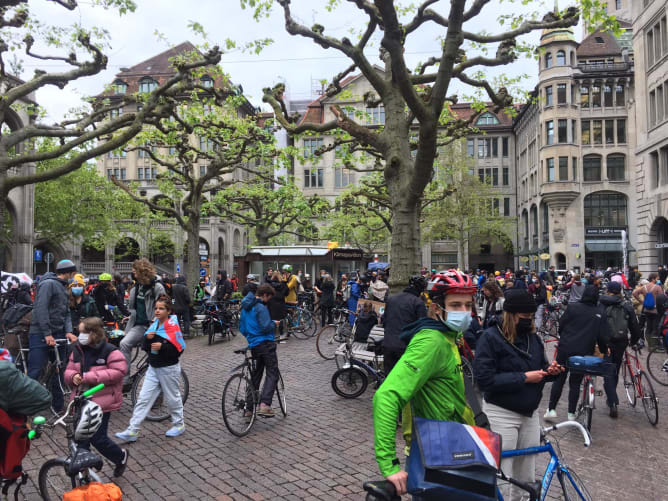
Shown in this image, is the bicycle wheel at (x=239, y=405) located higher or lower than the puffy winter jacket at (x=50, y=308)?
lower

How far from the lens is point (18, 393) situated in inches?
131

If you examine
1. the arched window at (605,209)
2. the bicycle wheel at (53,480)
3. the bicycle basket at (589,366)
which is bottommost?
the bicycle wheel at (53,480)

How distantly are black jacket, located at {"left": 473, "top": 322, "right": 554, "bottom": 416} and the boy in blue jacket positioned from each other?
3832 mm

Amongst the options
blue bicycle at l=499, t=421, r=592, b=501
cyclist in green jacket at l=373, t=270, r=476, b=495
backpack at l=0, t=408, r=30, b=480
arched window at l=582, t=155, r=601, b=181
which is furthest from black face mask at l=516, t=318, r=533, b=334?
arched window at l=582, t=155, r=601, b=181

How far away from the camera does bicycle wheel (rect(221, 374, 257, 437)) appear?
20.5 ft

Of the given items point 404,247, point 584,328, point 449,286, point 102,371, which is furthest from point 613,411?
point 102,371

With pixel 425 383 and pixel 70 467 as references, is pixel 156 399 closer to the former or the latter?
pixel 70 467

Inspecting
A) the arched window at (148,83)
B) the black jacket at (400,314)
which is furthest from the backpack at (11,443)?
the arched window at (148,83)

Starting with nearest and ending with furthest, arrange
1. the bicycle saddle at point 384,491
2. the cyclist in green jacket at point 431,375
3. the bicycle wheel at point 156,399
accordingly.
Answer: the bicycle saddle at point 384,491
the cyclist in green jacket at point 431,375
the bicycle wheel at point 156,399

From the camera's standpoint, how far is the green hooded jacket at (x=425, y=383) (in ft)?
7.41

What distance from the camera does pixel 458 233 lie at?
43375mm

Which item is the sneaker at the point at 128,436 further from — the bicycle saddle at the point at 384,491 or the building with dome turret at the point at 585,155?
the building with dome turret at the point at 585,155

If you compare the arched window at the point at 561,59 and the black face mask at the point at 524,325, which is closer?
the black face mask at the point at 524,325

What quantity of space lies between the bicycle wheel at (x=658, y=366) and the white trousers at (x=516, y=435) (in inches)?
239
